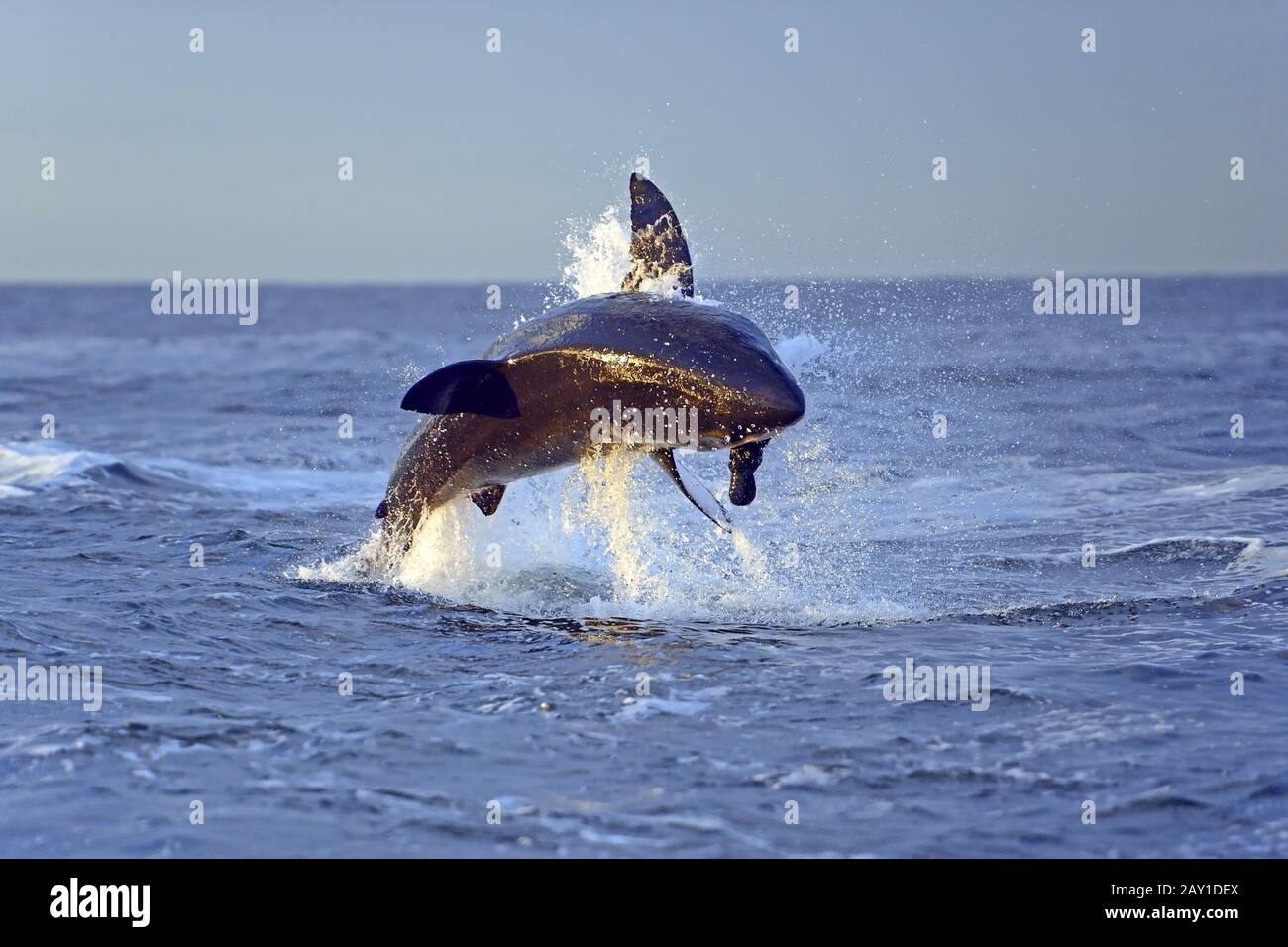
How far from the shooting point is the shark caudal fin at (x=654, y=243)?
41.1ft

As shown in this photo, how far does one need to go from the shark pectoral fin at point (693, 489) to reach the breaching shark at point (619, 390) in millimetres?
18

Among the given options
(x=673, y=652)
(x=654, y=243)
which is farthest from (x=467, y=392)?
(x=673, y=652)

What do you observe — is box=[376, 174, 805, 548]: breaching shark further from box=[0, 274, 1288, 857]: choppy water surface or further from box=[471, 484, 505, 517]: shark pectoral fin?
box=[0, 274, 1288, 857]: choppy water surface

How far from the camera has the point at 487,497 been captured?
1323 centimetres

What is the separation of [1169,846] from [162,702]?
6492mm

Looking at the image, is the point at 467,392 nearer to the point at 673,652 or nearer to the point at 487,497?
the point at 487,497

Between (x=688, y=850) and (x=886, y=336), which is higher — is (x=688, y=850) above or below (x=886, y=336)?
below

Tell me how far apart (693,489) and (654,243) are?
7.45 feet

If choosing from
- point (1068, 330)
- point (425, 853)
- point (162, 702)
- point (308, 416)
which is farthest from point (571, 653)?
point (1068, 330)

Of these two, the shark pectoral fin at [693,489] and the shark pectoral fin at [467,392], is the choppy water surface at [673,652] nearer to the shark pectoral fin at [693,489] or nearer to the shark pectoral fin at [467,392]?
the shark pectoral fin at [693,489]

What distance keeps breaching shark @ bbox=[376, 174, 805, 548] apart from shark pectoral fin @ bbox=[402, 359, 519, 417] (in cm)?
1

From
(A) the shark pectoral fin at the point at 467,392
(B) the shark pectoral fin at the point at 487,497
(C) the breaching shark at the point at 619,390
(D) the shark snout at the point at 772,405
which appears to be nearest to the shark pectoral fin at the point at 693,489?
(C) the breaching shark at the point at 619,390
